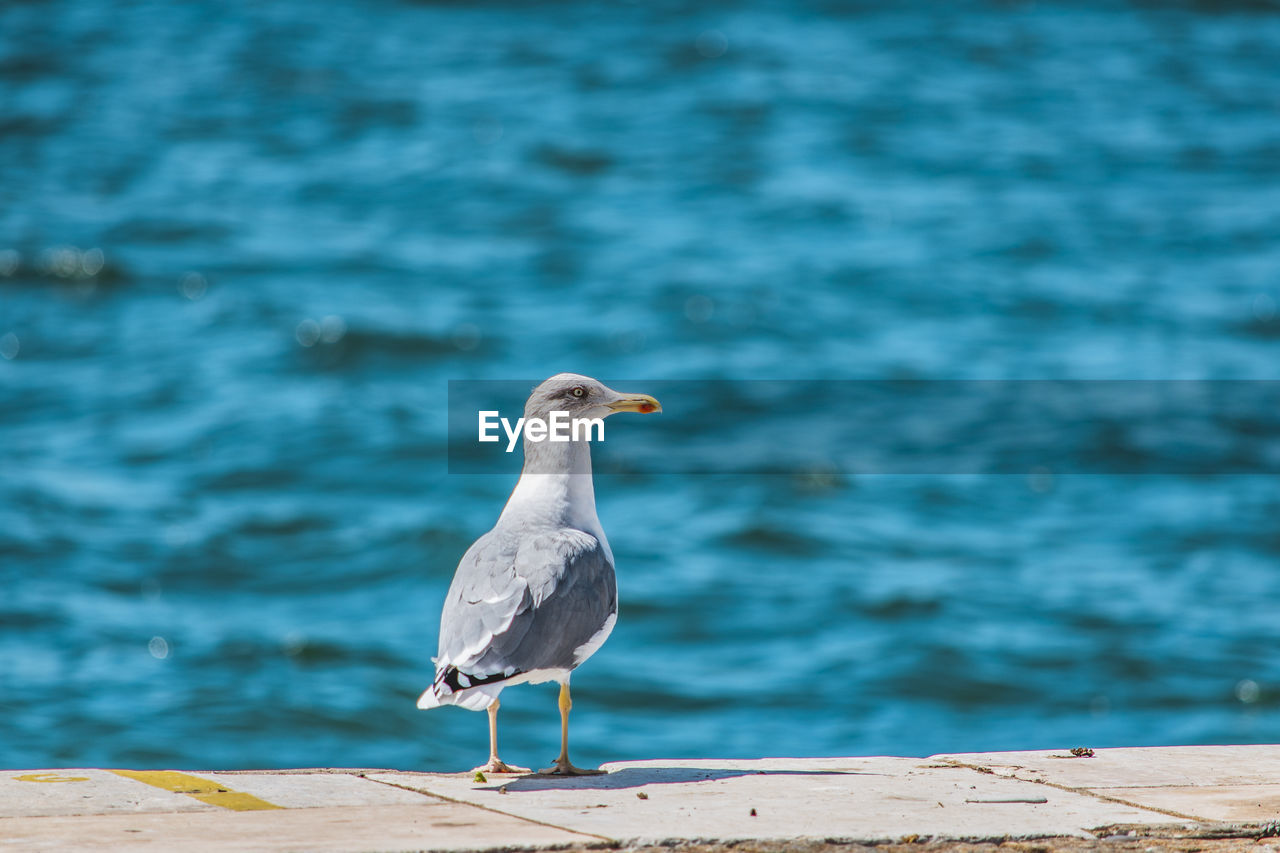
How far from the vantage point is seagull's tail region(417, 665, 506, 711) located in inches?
210

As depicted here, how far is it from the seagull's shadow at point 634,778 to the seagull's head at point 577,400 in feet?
4.30

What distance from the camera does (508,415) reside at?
2394cm

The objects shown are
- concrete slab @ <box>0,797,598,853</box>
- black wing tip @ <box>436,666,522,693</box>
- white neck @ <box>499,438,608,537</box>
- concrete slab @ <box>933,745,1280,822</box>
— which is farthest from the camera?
white neck @ <box>499,438,608,537</box>

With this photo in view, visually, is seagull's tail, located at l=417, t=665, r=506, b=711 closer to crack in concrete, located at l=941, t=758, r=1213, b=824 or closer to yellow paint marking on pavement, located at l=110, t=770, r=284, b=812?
yellow paint marking on pavement, located at l=110, t=770, r=284, b=812

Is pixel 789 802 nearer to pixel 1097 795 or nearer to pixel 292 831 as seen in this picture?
pixel 1097 795

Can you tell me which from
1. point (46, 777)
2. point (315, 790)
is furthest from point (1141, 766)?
point (46, 777)

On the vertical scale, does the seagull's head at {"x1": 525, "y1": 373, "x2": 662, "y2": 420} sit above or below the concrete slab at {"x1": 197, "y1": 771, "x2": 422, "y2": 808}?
above

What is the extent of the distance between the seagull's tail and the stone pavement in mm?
291

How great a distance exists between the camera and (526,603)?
5594mm

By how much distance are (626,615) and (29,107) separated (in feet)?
90.2

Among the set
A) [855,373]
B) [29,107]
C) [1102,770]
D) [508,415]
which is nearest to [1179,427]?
[855,373]

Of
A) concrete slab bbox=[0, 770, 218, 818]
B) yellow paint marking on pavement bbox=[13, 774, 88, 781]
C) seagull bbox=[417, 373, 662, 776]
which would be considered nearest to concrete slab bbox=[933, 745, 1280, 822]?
seagull bbox=[417, 373, 662, 776]

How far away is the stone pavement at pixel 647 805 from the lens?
4.61 m

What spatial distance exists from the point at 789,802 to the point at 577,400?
1.72 meters
